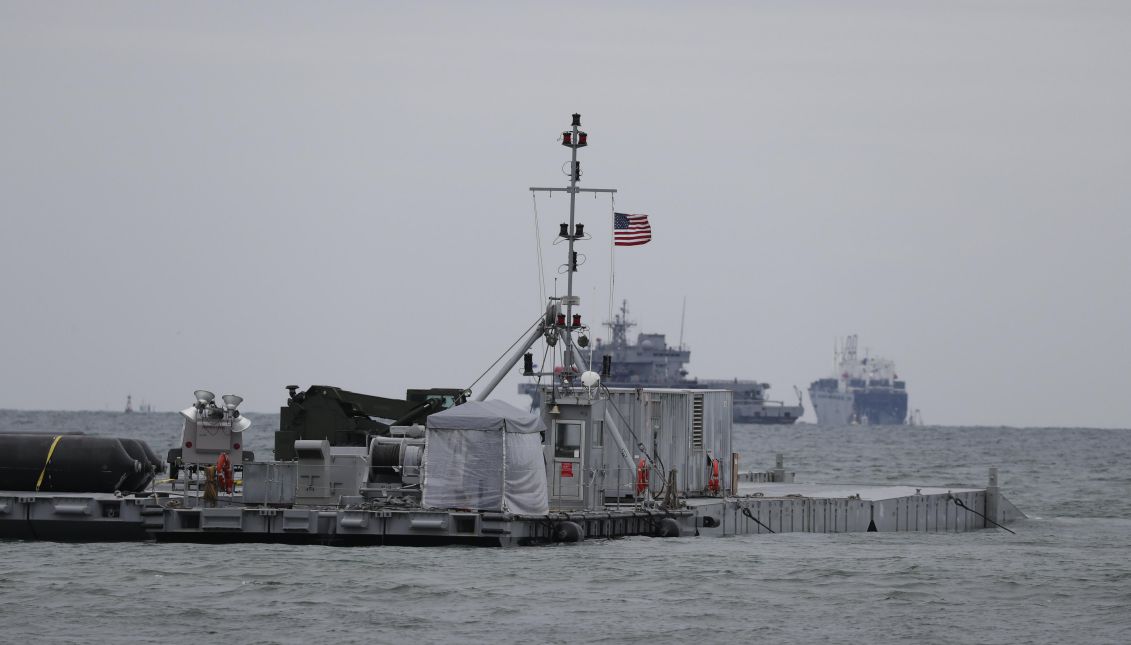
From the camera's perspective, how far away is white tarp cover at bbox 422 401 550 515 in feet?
111

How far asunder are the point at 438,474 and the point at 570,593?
4.78 metres

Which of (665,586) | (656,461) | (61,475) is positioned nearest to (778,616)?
(665,586)

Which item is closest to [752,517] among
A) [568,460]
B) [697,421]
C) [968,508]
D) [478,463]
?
[697,421]

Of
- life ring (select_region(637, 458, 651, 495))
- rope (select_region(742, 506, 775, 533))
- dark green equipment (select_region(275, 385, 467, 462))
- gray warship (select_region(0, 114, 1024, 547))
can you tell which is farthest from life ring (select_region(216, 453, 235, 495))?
rope (select_region(742, 506, 775, 533))

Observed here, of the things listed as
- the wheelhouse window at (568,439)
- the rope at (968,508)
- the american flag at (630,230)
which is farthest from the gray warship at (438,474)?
the rope at (968,508)

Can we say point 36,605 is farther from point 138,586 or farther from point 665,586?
point 665,586

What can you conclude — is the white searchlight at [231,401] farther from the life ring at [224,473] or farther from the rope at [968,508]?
the rope at [968,508]

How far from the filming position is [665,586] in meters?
31.7

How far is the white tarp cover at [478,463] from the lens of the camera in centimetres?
3372

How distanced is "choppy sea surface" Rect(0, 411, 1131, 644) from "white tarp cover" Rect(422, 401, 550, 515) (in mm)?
1087

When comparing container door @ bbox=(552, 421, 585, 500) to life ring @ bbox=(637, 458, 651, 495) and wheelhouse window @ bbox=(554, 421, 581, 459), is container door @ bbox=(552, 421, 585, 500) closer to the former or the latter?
wheelhouse window @ bbox=(554, 421, 581, 459)

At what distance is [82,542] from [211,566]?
4.06 meters

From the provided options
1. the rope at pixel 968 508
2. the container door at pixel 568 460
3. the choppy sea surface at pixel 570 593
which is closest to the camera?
the choppy sea surface at pixel 570 593

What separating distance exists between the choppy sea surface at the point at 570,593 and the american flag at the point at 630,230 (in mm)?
8101
